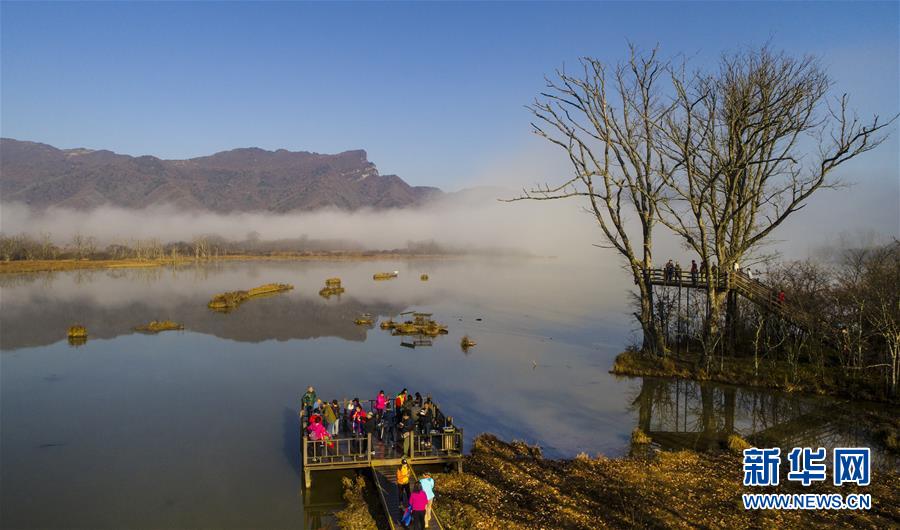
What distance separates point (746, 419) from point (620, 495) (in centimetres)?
1396

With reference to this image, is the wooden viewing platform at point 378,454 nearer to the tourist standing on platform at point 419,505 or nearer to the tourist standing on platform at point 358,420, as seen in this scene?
the tourist standing on platform at point 358,420

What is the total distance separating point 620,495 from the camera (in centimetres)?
1752

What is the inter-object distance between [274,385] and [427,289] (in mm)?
73274

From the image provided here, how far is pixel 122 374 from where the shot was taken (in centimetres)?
3634

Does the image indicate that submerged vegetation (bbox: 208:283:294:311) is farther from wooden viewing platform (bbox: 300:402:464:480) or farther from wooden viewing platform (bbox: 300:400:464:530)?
wooden viewing platform (bbox: 300:400:464:530)

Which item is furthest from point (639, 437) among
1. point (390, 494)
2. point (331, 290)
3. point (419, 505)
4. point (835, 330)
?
point (331, 290)

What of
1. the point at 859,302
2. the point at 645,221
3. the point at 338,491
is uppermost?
the point at 645,221

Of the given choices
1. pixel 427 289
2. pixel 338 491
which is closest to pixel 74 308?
pixel 427 289

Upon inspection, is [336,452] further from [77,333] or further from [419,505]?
[77,333]

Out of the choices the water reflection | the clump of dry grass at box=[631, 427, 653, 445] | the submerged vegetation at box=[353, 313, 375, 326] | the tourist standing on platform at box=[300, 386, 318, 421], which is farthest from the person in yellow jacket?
the submerged vegetation at box=[353, 313, 375, 326]

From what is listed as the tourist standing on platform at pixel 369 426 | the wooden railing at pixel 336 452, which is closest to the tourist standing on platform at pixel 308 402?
the wooden railing at pixel 336 452

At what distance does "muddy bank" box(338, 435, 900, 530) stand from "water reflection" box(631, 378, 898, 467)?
3.82 m

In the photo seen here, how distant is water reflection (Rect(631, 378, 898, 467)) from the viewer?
24141 mm

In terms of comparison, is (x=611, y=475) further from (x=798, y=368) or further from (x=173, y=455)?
(x=798, y=368)
